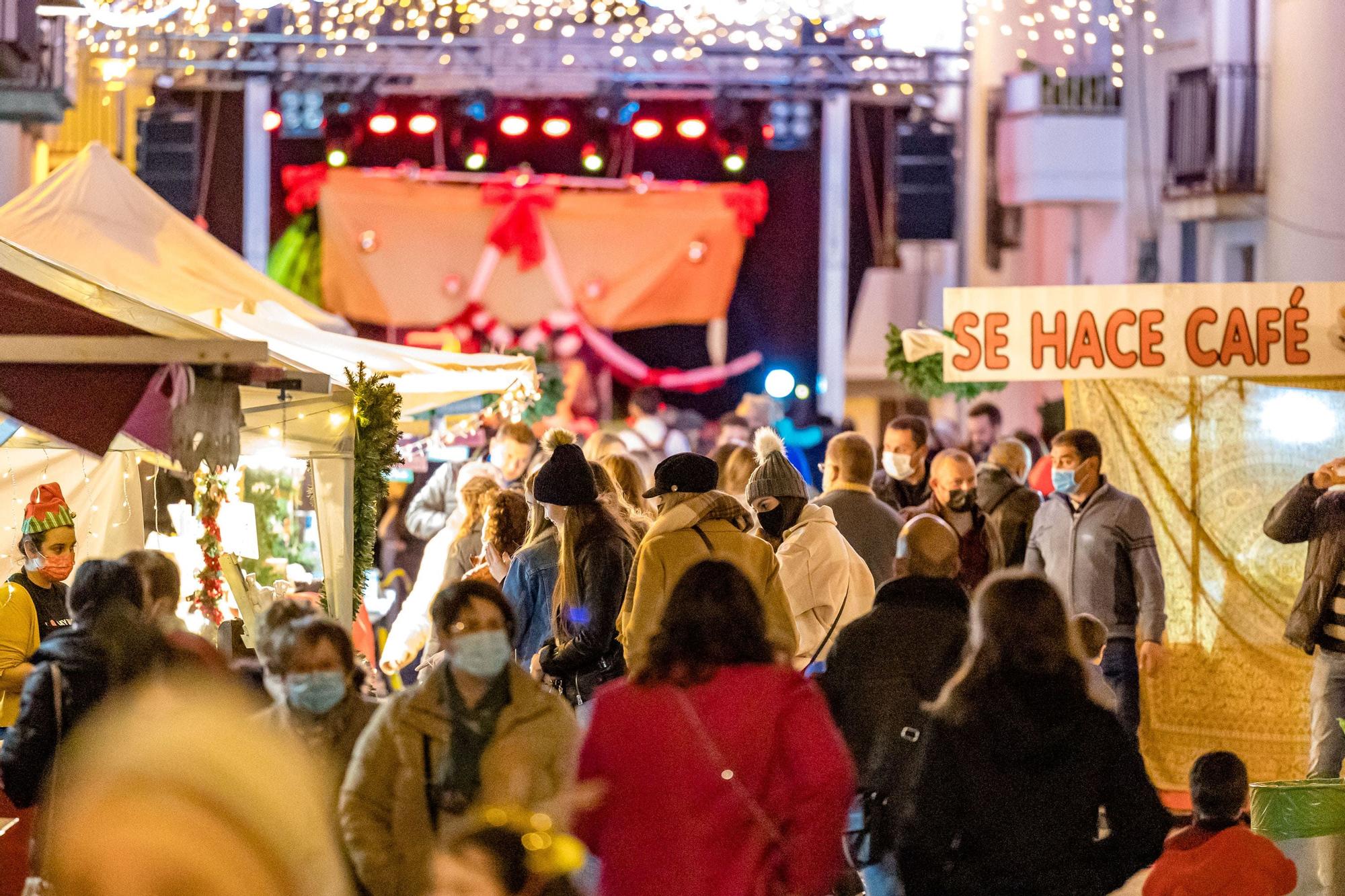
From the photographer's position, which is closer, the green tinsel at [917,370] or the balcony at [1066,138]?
the green tinsel at [917,370]

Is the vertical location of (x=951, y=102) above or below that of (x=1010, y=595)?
above

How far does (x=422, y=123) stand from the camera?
22.1 metres

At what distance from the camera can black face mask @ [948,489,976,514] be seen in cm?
948

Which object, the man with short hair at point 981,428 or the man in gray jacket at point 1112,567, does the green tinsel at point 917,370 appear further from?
the man with short hair at point 981,428

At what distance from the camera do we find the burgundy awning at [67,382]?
234 inches

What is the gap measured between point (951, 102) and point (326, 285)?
8701mm

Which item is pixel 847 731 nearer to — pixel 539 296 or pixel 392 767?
pixel 392 767

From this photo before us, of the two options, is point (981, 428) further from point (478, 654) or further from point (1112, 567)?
point (478, 654)

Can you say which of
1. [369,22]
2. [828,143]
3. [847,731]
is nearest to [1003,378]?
[847,731]

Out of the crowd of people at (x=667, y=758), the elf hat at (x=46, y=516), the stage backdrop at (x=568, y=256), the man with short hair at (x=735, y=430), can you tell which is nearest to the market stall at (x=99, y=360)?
the crowd of people at (x=667, y=758)

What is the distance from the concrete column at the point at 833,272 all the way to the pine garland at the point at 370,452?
1452cm

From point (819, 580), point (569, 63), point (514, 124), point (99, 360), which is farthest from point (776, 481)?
point (514, 124)

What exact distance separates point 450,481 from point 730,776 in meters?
7.72

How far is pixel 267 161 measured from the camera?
2286cm
